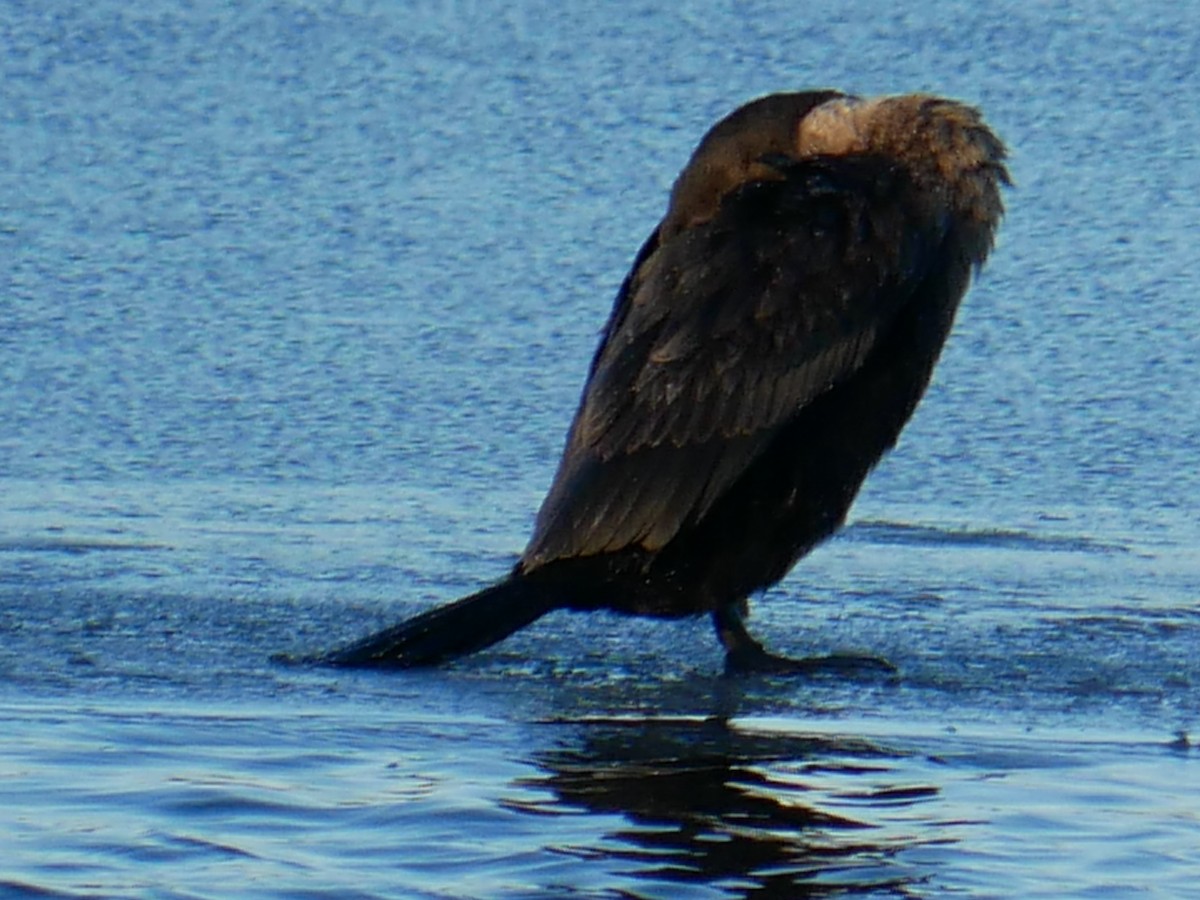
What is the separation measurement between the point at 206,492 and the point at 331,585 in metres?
0.75

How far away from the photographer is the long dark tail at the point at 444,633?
4.46 meters

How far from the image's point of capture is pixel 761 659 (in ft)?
15.2

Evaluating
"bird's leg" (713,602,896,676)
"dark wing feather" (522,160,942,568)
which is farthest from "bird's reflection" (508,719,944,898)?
"dark wing feather" (522,160,942,568)

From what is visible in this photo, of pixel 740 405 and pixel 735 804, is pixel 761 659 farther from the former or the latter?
pixel 735 804

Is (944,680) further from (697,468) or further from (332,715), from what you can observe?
(332,715)

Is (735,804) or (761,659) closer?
(735,804)

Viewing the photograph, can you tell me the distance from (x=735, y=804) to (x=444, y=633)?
34.3 inches

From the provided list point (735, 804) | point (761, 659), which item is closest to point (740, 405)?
point (761, 659)

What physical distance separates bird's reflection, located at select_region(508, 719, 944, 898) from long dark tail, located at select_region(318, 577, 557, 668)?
0.38 m

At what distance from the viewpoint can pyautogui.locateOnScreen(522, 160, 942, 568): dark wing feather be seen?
14.9 feet

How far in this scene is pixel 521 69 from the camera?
30.0 feet

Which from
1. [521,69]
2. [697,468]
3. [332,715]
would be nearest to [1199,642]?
[697,468]

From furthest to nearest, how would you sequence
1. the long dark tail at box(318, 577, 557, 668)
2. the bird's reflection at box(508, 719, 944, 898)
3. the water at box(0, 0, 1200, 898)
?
1. the long dark tail at box(318, 577, 557, 668)
2. the water at box(0, 0, 1200, 898)
3. the bird's reflection at box(508, 719, 944, 898)

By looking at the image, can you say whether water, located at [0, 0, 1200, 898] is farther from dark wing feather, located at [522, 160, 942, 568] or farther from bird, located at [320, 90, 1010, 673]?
dark wing feather, located at [522, 160, 942, 568]
